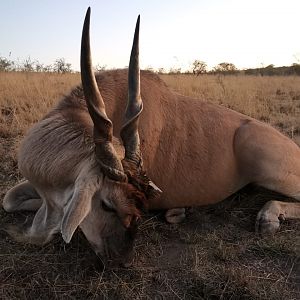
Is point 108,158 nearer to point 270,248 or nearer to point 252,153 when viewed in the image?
point 270,248

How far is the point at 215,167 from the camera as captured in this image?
4.03 meters

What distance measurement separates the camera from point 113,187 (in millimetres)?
2779

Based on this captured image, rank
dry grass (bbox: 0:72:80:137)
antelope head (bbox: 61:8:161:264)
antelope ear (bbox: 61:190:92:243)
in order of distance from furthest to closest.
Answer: dry grass (bbox: 0:72:80:137) < antelope head (bbox: 61:8:161:264) < antelope ear (bbox: 61:190:92:243)

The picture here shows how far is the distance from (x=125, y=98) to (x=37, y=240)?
1.28 m

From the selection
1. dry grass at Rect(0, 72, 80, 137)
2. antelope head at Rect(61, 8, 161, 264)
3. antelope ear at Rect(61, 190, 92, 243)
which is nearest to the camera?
antelope ear at Rect(61, 190, 92, 243)

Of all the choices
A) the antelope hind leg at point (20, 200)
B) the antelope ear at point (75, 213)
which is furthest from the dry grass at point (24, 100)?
the antelope ear at point (75, 213)

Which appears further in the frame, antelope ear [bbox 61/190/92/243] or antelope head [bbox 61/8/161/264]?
antelope head [bbox 61/8/161/264]

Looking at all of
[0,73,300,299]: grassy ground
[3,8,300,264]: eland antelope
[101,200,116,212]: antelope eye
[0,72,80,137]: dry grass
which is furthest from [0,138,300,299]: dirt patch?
[0,72,80,137]: dry grass

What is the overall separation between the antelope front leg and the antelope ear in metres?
1.71

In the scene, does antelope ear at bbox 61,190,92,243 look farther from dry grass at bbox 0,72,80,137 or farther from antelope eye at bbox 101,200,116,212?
dry grass at bbox 0,72,80,137

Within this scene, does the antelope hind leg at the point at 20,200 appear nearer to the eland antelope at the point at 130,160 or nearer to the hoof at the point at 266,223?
the eland antelope at the point at 130,160

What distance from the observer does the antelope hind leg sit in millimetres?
3789

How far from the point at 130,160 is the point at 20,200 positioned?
137 centimetres

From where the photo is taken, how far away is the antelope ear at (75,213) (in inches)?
99.8
